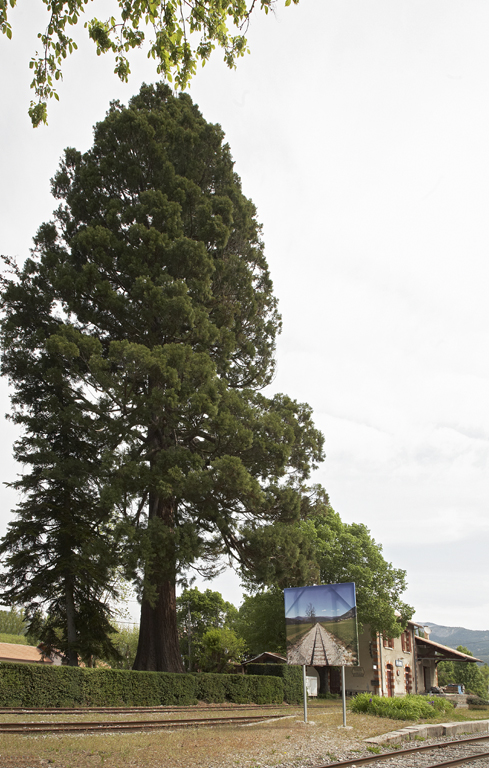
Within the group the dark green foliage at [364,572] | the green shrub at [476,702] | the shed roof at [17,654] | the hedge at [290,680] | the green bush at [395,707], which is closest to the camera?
the green bush at [395,707]

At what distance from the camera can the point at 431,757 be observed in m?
9.15

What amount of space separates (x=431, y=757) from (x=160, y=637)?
452 inches

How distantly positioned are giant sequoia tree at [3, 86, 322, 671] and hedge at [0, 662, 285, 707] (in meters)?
1.35

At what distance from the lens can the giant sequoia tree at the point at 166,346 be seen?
17516 mm

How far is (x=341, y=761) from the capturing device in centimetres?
823

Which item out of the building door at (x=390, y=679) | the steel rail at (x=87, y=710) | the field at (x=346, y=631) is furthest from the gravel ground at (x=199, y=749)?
the building door at (x=390, y=679)

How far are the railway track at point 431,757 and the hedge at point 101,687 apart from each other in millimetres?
8725

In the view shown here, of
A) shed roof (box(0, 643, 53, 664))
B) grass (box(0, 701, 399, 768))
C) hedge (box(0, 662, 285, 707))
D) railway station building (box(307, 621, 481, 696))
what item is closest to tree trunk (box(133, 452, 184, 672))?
hedge (box(0, 662, 285, 707))

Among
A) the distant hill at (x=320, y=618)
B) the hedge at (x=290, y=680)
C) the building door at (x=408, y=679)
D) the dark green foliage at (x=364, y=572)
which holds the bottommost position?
the building door at (x=408, y=679)

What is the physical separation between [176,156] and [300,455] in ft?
44.9

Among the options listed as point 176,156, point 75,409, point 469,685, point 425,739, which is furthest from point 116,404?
point 469,685

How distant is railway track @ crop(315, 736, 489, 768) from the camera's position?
323 inches

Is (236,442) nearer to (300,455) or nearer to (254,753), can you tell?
(300,455)

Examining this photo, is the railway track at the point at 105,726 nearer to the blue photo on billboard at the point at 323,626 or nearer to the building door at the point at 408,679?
the blue photo on billboard at the point at 323,626
